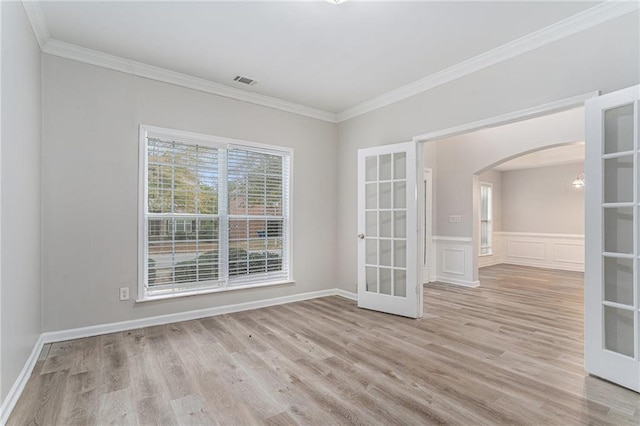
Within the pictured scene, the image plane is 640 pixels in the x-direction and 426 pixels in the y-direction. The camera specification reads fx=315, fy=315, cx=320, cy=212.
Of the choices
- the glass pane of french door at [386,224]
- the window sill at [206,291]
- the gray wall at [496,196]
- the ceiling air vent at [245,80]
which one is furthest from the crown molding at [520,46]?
the gray wall at [496,196]

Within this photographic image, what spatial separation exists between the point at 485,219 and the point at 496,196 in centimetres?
93

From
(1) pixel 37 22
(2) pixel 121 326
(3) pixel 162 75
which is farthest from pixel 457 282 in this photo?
(1) pixel 37 22

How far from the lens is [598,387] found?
224 centimetres

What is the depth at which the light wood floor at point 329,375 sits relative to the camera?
192 centimetres

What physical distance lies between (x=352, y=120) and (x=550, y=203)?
6438 mm

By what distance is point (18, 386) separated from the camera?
211 cm

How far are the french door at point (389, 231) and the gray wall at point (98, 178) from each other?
185 cm

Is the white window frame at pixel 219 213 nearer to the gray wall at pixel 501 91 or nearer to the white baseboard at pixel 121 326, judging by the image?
the white baseboard at pixel 121 326

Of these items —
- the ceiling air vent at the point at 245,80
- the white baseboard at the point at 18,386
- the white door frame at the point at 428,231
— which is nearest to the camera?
the white baseboard at the point at 18,386

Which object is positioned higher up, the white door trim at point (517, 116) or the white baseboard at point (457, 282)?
the white door trim at point (517, 116)

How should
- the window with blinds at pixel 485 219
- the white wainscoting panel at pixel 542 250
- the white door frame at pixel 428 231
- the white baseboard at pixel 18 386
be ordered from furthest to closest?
the window with blinds at pixel 485 219
the white wainscoting panel at pixel 542 250
the white door frame at pixel 428 231
the white baseboard at pixel 18 386

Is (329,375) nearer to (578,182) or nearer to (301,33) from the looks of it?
(301,33)

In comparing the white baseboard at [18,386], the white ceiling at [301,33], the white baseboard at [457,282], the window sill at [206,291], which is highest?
the white ceiling at [301,33]

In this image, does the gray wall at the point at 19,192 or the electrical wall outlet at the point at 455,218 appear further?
the electrical wall outlet at the point at 455,218
